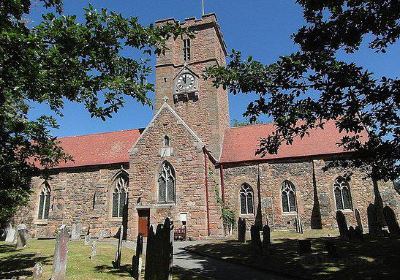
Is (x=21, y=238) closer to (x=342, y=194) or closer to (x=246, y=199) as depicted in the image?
(x=246, y=199)

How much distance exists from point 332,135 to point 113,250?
685 inches

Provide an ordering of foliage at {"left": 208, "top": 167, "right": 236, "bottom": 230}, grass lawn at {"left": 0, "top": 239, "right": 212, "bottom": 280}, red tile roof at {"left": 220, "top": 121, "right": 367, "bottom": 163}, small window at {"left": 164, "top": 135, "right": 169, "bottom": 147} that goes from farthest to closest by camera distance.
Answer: red tile roof at {"left": 220, "top": 121, "right": 367, "bottom": 163} < small window at {"left": 164, "top": 135, "right": 169, "bottom": 147} < foliage at {"left": 208, "top": 167, "right": 236, "bottom": 230} < grass lawn at {"left": 0, "top": 239, "right": 212, "bottom": 280}

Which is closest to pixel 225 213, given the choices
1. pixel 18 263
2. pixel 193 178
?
pixel 193 178

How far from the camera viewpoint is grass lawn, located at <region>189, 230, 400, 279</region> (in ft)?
27.7

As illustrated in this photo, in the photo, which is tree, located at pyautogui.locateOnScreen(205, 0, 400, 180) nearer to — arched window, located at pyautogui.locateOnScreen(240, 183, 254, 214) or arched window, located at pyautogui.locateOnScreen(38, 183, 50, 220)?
arched window, located at pyautogui.locateOnScreen(240, 183, 254, 214)

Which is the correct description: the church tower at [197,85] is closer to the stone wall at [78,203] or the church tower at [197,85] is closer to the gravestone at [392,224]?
the stone wall at [78,203]

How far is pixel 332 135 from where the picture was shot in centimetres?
2255

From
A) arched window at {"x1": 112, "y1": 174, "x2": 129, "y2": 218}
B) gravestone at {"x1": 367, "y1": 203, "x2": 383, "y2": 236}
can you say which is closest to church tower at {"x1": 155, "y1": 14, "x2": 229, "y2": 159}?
arched window at {"x1": 112, "y1": 174, "x2": 129, "y2": 218}

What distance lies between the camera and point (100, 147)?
82.9 ft

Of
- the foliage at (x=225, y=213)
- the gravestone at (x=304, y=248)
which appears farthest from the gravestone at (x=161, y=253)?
the foliage at (x=225, y=213)

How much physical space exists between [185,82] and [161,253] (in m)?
20.4

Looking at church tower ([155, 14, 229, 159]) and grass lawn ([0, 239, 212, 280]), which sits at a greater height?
church tower ([155, 14, 229, 159])

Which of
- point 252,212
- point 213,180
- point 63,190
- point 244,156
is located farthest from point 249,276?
point 63,190

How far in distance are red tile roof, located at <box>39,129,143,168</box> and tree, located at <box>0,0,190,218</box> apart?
45.0 feet
